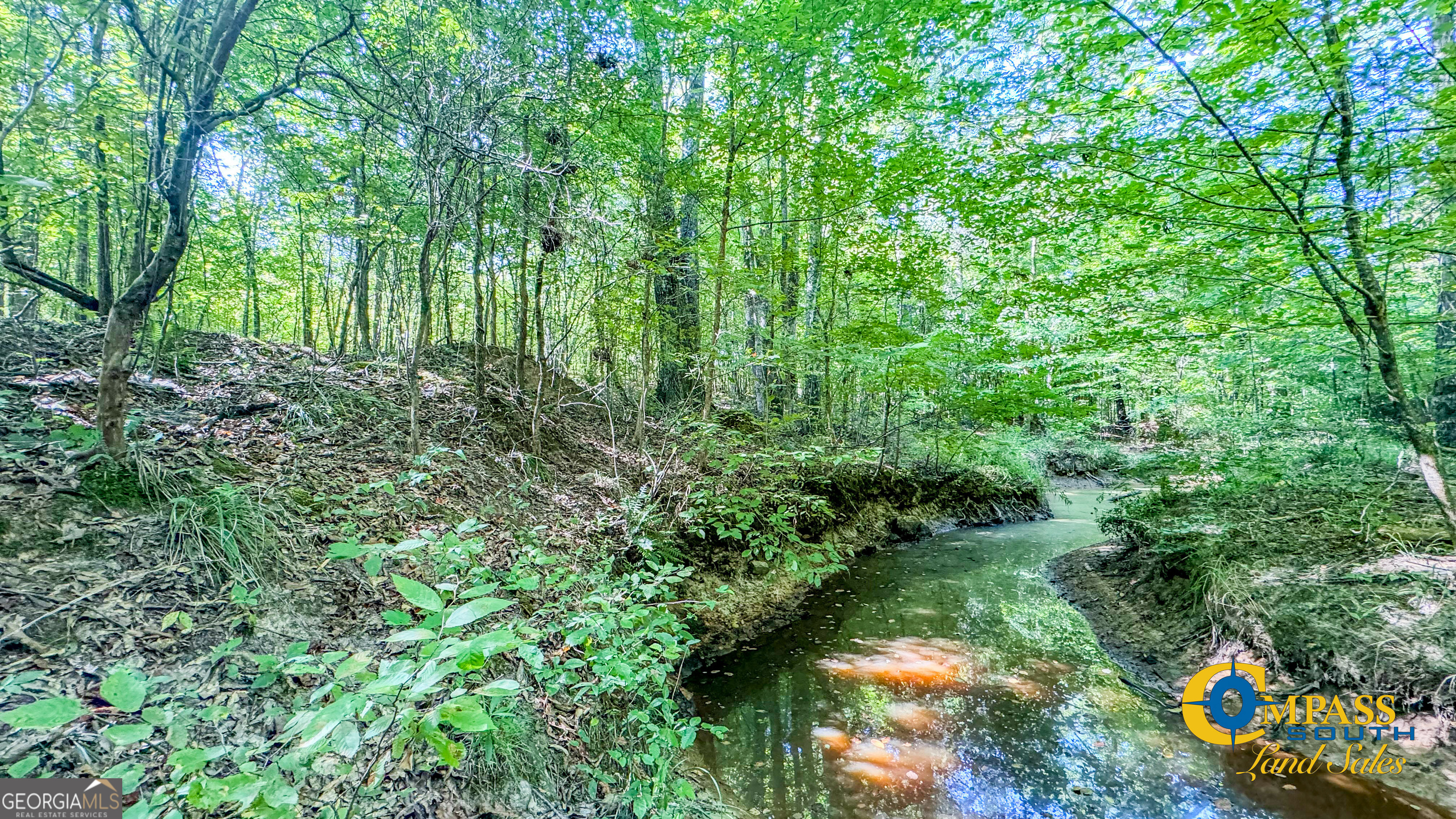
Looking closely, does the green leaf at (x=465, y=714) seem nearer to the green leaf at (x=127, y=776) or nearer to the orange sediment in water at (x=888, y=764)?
the green leaf at (x=127, y=776)

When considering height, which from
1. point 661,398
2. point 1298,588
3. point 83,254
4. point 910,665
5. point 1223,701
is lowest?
point 910,665

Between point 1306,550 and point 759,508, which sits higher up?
point 759,508

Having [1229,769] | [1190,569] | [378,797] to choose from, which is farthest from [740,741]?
[1190,569]

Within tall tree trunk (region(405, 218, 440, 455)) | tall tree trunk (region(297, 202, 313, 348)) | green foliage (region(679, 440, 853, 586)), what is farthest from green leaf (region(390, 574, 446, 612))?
tall tree trunk (region(297, 202, 313, 348))

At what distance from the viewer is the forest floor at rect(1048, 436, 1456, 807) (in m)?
3.24

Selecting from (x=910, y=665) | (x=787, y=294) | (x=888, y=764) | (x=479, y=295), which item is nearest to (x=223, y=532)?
(x=479, y=295)

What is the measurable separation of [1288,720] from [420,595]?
5.52 m

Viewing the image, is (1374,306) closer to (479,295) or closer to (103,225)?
(479,295)

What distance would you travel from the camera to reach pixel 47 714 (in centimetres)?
100

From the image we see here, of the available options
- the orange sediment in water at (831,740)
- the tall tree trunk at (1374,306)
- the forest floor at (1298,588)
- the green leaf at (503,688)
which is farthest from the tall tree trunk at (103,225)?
the forest floor at (1298,588)

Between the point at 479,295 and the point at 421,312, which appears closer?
the point at 421,312

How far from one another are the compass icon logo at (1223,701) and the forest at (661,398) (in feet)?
0.45

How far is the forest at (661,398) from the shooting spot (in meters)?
2.23

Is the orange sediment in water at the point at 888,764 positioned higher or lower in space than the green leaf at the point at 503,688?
lower
